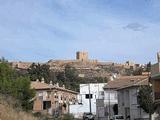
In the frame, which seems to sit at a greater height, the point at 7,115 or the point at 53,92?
the point at 53,92

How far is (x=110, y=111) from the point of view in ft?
299

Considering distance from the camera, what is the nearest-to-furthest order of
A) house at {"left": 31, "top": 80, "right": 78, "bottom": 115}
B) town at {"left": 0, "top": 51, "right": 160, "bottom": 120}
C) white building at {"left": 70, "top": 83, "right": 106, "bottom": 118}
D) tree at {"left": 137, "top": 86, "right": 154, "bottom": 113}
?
town at {"left": 0, "top": 51, "right": 160, "bottom": 120} < tree at {"left": 137, "top": 86, "right": 154, "bottom": 113} < house at {"left": 31, "top": 80, "right": 78, "bottom": 115} < white building at {"left": 70, "top": 83, "right": 106, "bottom": 118}

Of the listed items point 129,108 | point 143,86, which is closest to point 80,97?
point 129,108

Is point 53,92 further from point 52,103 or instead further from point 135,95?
point 135,95

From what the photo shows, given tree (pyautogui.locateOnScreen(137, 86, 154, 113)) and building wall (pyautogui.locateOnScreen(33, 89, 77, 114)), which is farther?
building wall (pyautogui.locateOnScreen(33, 89, 77, 114))

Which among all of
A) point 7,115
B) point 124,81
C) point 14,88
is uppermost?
point 124,81

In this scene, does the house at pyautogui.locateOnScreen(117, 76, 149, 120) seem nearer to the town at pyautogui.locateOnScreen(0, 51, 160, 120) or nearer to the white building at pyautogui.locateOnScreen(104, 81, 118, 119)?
the town at pyautogui.locateOnScreen(0, 51, 160, 120)

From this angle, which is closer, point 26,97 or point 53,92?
point 26,97

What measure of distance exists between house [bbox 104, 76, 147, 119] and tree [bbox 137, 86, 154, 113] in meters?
5.54

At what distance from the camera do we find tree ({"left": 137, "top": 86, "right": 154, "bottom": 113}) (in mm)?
66300

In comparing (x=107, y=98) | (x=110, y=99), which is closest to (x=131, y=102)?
(x=110, y=99)

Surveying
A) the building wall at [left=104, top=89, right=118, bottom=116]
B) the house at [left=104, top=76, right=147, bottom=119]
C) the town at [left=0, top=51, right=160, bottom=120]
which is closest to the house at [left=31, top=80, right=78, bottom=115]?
the town at [left=0, top=51, right=160, bottom=120]

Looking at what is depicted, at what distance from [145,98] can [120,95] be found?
1452 cm

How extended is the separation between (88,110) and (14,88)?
60.0m
